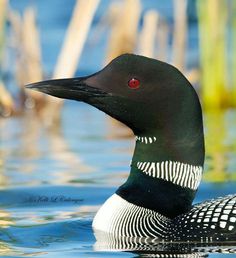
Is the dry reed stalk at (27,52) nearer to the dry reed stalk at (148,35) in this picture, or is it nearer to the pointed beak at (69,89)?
the dry reed stalk at (148,35)

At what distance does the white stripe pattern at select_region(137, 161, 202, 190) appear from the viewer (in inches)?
252

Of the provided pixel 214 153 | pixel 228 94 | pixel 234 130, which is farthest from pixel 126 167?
pixel 228 94

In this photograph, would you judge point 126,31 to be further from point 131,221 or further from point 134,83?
point 131,221

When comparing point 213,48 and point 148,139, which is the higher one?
point 213,48

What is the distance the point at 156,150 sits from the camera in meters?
6.39

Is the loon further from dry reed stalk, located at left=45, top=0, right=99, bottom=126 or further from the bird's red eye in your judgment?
dry reed stalk, located at left=45, top=0, right=99, bottom=126

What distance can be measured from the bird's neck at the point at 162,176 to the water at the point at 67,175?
15.1 inches

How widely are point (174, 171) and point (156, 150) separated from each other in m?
0.15

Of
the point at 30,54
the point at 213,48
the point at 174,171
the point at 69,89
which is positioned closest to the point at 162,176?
the point at 174,171

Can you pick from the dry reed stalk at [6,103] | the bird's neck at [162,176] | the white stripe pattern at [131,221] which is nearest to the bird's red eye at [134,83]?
the bird's neck at [162,176]

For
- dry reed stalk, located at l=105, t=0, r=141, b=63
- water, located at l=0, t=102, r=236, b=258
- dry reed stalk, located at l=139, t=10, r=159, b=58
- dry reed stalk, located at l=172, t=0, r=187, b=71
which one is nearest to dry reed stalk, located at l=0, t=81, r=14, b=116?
water, located at l=0, t=102, r=236, b=258

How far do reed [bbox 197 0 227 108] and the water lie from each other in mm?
282

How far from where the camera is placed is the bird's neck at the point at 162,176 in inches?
251

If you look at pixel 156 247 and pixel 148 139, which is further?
pixel 148 139
